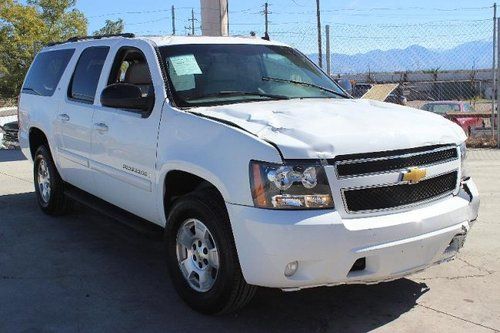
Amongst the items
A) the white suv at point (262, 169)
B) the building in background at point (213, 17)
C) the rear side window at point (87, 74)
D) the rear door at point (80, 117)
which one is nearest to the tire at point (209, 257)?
the white suv at point (262, 169)

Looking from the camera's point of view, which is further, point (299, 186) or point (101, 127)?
point (101, 127)

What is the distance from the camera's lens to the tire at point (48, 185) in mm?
6598

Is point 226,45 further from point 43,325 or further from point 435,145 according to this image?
point 43,325

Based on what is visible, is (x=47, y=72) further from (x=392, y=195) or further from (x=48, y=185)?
(x=392, y=195)

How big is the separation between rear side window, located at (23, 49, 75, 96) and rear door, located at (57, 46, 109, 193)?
0.43m


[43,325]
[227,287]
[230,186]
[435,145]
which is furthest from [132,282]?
[435,145]

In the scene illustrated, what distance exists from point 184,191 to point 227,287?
3.03 feet

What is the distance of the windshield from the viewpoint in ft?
15.2

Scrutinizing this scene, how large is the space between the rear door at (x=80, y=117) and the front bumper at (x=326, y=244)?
2.46m

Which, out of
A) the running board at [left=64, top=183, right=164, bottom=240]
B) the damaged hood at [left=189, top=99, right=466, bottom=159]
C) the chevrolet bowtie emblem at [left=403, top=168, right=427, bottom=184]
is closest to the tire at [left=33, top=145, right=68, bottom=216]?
the running board at [left=64, top=183, right=164, bottom=240]

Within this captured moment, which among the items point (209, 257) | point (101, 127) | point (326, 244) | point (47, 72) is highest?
point (47, 72)

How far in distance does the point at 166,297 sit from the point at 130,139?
49.3 inches

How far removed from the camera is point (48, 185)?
22.3ft

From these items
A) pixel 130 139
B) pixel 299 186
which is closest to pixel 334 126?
pixel 299 186
